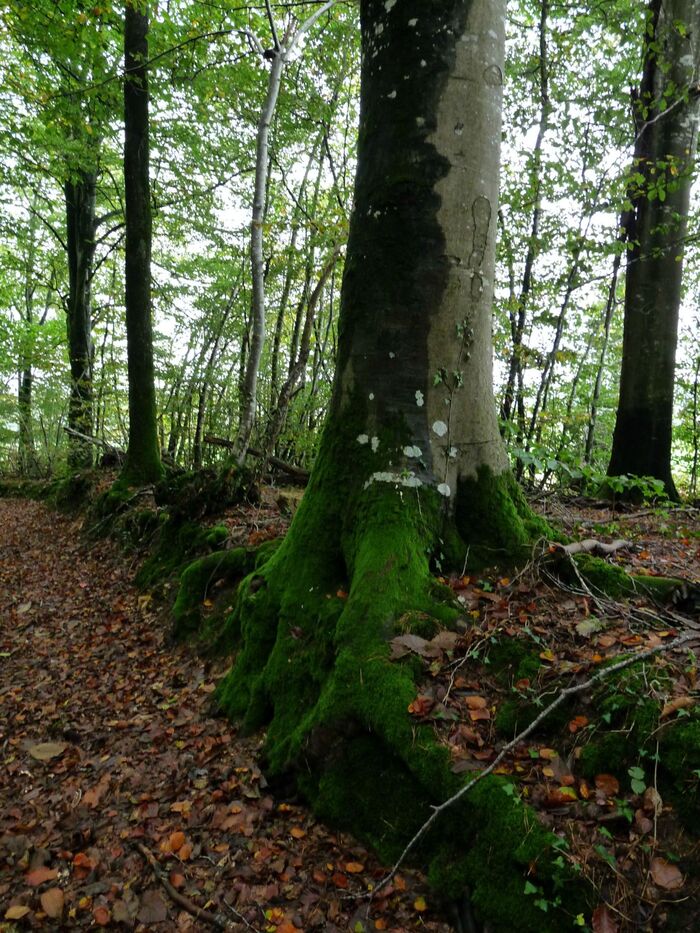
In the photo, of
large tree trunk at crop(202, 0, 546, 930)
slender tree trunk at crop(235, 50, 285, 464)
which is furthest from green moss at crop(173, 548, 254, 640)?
slender tree trunk at crop(235, 50, 285, 464)

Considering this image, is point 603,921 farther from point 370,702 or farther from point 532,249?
point 532,249

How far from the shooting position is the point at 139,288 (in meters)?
9.77

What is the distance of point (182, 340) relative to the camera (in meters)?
18.1

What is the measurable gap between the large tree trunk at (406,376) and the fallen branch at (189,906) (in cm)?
77

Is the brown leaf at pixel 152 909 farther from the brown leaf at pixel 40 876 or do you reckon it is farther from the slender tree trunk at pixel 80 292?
the slender tree trunk at pixel 80 292

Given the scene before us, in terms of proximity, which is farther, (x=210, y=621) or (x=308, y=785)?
(x=210, y=621)

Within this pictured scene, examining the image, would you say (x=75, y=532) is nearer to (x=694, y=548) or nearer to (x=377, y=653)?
(x=377, y=653)

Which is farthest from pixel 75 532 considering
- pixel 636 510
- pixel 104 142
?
pixel 104 142

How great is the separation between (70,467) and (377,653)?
14216 mm

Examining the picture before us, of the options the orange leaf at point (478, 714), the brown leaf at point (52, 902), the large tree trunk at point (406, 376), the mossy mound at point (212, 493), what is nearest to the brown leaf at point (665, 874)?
the orange leaf at point (478, 714)

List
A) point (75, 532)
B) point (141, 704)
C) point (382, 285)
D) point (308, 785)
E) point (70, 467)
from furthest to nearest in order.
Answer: point (70, 467) → point (75, 532) → point (141, 704) → point (382, 285) → point (308, 785)

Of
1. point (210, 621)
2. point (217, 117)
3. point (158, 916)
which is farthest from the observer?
point (217, 117)

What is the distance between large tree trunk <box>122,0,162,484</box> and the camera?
9.48 metres

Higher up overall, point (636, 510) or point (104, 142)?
point (104, 142)
